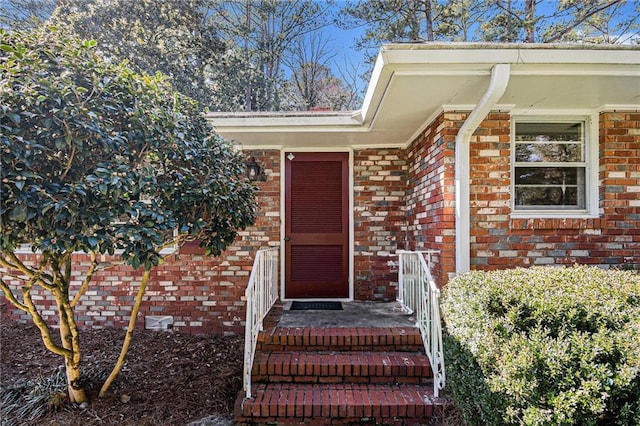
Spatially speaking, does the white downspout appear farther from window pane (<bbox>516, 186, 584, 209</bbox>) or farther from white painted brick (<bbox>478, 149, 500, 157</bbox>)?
window pane (<bbox>516, 186, 584, 209</bbox>)

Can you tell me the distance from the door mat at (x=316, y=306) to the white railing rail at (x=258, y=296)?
30cm

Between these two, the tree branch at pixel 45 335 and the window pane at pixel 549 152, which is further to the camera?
the window pane at pixel 549 152

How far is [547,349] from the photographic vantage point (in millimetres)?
1758

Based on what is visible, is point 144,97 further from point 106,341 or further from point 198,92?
point 198,92

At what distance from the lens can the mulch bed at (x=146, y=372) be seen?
278cm

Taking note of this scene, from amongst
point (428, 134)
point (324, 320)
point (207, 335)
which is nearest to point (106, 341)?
point (207, 335)

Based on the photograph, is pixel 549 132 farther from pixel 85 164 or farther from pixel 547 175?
pixel 85 164

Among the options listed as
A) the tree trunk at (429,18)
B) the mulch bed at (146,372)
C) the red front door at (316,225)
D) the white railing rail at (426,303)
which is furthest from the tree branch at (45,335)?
the tree trunk at (429,18)

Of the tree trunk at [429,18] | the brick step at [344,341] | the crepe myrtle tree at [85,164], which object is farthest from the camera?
the tree trunk at [429,18]

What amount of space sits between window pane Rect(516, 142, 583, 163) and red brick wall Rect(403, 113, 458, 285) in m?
0.84

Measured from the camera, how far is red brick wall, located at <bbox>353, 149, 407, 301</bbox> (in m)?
4.75

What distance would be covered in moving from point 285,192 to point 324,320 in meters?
1.95

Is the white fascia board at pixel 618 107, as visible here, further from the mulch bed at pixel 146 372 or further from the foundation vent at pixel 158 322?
the foundation vent at pixel 158 322

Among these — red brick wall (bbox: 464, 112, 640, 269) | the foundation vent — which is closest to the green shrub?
red brick wall (bbox: 464, 112, 640, 269)
